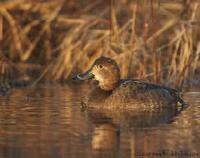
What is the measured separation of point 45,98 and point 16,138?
3335 millimetres

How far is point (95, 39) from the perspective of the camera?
41.6 feet

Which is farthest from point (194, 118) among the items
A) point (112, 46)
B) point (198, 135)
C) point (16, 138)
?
point (112, 46)

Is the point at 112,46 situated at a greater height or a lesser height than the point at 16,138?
greater

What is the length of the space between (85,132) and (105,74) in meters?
2.64

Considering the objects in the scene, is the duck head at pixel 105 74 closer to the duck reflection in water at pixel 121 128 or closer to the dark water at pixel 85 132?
the dark water at pixel 85 132

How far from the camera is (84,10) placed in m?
13.8

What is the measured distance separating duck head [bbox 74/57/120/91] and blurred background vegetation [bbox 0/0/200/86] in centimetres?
96

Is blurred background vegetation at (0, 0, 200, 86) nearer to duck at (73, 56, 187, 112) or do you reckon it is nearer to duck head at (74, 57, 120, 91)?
duck head at (74, 57, 120, 91)

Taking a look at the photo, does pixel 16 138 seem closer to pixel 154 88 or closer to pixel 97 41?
pixel 154 88

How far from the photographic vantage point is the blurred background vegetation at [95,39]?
11898mm

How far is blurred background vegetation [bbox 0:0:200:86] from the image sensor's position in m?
11.9

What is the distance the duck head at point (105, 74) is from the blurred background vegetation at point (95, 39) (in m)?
0.96

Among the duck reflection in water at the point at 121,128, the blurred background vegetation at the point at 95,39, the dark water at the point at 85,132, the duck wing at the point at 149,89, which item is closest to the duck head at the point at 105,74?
the duck wing at the point at 149,89

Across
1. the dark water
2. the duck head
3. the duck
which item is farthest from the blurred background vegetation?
the dark water
